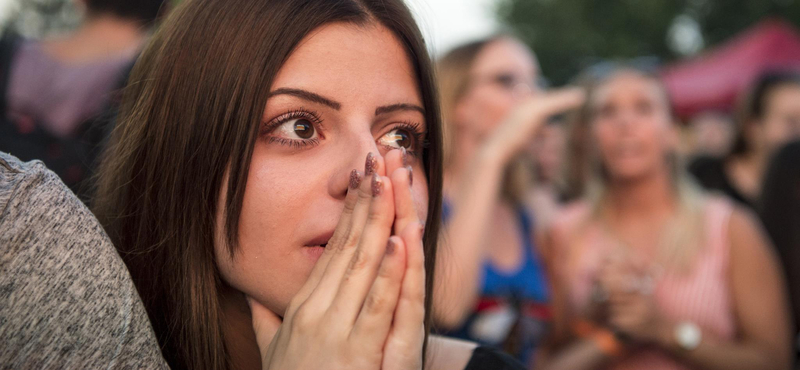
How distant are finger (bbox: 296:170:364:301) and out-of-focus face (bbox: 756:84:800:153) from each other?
4.66 metres

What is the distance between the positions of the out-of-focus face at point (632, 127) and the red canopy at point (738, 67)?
35.6 feet

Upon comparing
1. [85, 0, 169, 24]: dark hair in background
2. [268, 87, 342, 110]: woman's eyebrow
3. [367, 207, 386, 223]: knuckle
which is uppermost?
[85, 0, 169, 24]: dark hair in background

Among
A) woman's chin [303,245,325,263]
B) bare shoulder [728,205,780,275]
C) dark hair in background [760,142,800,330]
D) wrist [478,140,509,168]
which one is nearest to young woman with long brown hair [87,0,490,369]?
woman's chin [303,245,325,263]

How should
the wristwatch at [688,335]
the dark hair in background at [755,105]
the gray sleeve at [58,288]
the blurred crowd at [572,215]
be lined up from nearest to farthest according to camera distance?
1. the gray sleeve at [58,288]
2. the blurred crowd at [572,215]
3. the wristwatch at [688,335]
4. the dark hair in background at [755,105]

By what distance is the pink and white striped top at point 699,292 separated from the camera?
9.71ft

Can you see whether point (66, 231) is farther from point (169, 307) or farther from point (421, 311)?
point (421, 311)

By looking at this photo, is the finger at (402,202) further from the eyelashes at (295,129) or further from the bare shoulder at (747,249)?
the bare shoulder at (747,249)

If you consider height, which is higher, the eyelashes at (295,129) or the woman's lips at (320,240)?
the eyelashes at (295,129)

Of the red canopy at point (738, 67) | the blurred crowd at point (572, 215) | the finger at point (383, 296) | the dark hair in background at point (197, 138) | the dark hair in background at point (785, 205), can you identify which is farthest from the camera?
the red canopy at point (738, 67)

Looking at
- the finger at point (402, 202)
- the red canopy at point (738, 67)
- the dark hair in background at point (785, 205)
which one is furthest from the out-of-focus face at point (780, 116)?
the red canopy at point (738, 67)

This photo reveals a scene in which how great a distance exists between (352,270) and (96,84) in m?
1.79

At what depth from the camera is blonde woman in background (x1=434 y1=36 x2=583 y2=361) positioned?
9.65 feet

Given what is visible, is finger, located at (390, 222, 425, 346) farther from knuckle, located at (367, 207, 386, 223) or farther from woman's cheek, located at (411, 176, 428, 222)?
woman's cheek, located at (411, 176, 428, 222)

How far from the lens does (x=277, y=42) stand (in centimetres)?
138
